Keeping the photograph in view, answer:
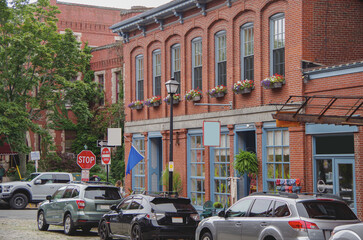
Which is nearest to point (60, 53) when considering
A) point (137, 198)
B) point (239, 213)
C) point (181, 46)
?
point (181, 46)

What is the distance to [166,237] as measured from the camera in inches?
653

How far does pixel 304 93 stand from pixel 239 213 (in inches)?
279

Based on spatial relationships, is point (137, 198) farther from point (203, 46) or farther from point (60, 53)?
point (60, 53)

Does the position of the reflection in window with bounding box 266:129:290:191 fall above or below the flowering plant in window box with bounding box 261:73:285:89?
below

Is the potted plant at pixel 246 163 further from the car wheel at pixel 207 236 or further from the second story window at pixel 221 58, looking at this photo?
the car wheel at pixel 207 236

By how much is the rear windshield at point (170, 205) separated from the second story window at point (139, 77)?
1381cm

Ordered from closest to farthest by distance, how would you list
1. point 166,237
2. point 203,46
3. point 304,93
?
point 166,237 < point 304,93 < point 203,46

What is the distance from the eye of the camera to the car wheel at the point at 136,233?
54.9ft

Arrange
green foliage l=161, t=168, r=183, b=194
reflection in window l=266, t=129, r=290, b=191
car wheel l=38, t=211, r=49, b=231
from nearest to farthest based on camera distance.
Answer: reflection in window l=266, t=129, r=290, b=191 → car wheel l=38, t=211, r=49, b=231 → green foliage l=161, t=168, r=183, b=194

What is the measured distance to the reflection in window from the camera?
2120cm

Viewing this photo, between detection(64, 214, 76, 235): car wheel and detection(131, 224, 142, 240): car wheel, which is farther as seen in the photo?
detection(64, 214, 76, 235): car wheel

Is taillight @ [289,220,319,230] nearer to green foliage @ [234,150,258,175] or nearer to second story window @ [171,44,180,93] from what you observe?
green foliage @ [234,150,258,175]

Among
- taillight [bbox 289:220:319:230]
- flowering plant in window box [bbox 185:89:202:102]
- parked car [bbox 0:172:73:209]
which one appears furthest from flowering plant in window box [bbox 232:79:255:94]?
parked car [bbox 0:172:73:209]

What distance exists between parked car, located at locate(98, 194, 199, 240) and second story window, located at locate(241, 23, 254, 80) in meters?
7.48
